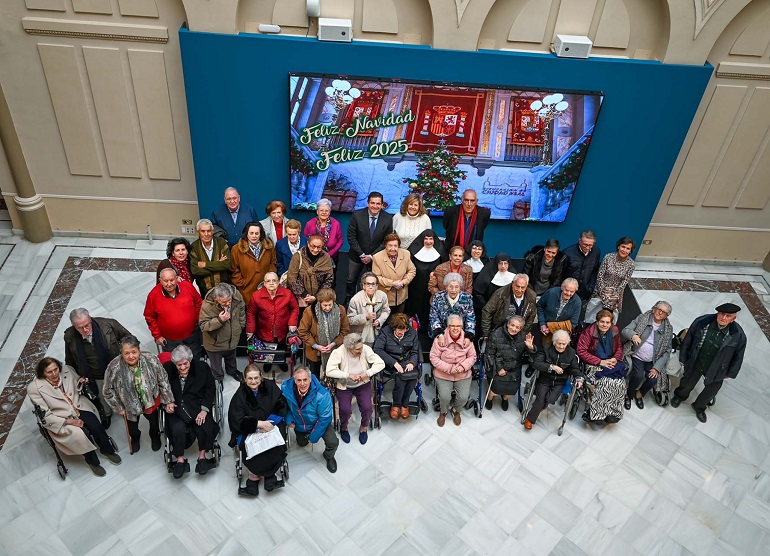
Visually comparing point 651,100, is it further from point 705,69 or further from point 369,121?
point 369,121

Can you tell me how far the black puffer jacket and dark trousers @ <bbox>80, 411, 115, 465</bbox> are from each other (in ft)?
13.0

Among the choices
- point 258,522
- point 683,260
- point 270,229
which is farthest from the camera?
point 683,260

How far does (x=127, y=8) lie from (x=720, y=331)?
25.6 ft

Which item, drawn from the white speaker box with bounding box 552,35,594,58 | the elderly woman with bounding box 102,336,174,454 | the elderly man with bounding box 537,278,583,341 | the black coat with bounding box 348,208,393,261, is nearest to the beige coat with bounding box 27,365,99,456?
the elderly woman with bounding box 102,336,174,454

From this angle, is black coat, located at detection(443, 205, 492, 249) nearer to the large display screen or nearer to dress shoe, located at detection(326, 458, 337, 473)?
the large display screen

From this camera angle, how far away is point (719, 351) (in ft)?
23.1

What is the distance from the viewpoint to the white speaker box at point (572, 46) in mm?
7820

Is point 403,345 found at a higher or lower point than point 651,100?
lower

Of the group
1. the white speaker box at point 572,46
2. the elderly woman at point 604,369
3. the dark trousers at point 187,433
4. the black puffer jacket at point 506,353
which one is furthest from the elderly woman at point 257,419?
the white speaker box at point 572,46

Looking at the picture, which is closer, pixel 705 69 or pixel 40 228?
pixel 705 69

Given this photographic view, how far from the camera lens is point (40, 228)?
30.2 ft

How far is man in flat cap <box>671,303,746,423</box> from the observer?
6973 mm

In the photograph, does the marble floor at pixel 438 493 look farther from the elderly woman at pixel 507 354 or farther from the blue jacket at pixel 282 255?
the blue jacket at pixel 282 255

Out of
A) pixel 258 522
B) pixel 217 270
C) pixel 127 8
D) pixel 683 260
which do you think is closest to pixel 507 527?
pixel 258 522
